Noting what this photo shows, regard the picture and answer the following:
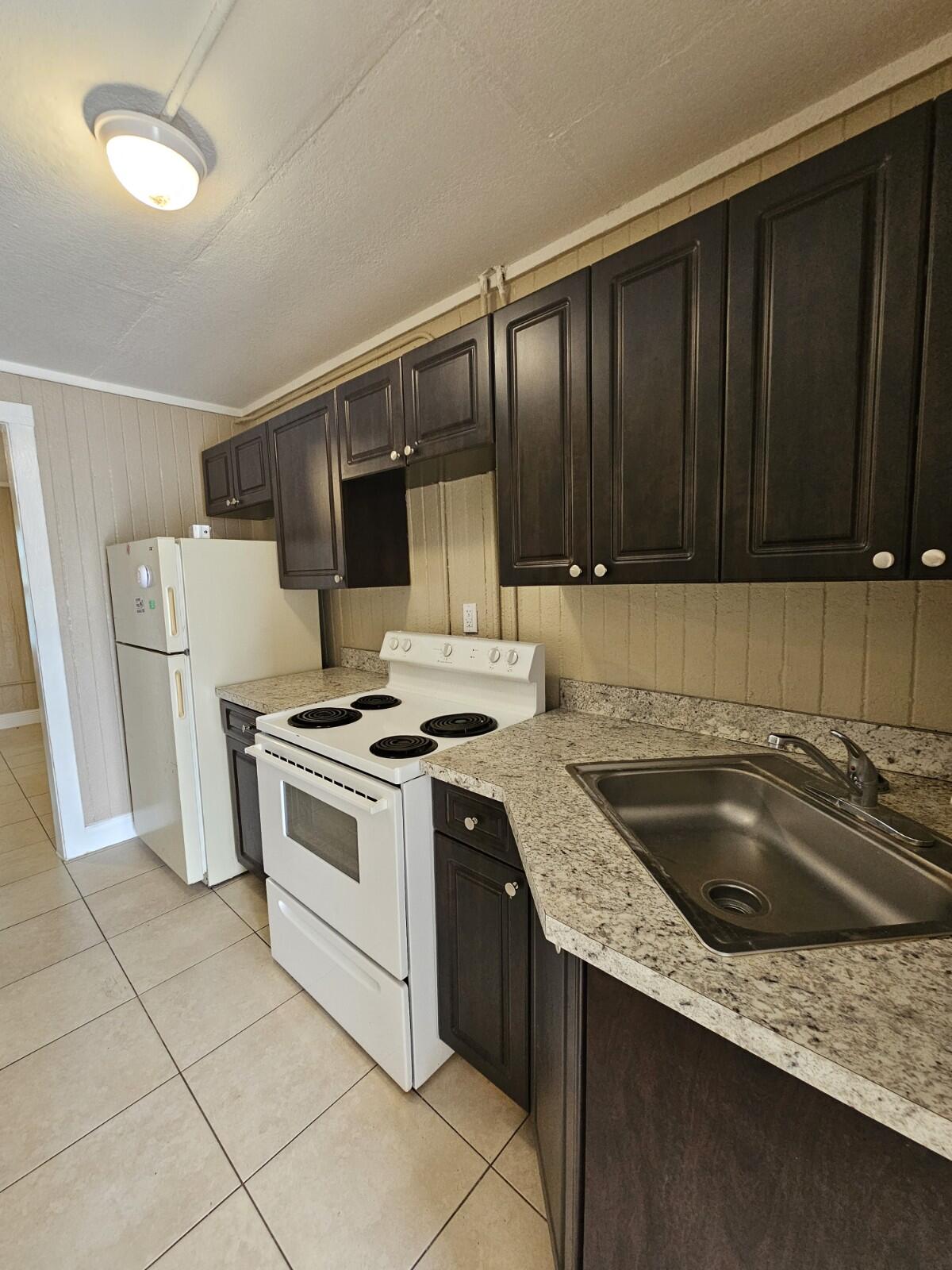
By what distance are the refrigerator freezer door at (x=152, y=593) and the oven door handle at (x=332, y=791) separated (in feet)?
2.65

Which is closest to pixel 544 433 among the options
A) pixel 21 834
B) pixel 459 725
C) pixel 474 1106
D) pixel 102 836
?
pixel 459 725

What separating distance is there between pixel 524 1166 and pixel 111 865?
240 cm

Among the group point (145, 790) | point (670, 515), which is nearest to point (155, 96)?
point (670, 515)

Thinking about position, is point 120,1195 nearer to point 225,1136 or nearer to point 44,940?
point 225,1136

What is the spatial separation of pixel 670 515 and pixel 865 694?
2.13 ft

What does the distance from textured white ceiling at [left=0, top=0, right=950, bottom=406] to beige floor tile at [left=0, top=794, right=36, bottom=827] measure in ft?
9.54

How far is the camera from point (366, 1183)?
3.95 feet

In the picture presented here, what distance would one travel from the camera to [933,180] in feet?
2.68

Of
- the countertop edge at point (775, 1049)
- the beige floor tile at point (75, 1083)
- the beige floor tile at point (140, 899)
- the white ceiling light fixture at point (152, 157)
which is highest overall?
the white ceiling light fixture at point (152, 157)

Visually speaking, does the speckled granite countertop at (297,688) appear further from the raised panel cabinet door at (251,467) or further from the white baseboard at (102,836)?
the white baseboard at (102,836)

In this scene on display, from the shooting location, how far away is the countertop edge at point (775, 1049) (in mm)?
446

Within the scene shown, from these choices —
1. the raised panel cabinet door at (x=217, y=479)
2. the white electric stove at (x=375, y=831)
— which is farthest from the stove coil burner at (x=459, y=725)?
the raised panel cabinet door at (x=217, y=479)

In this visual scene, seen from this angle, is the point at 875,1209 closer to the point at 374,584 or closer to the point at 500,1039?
the point at 500,1039

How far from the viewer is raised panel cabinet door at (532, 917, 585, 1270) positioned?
31.4 inches
